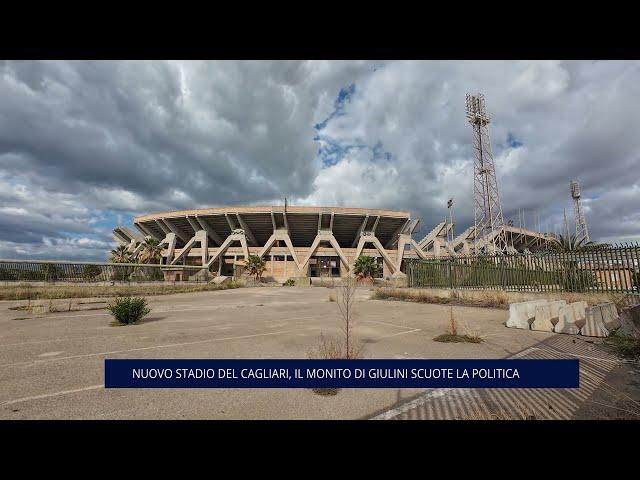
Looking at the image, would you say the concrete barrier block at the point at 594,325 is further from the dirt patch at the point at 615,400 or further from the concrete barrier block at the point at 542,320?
the dirt patch at the point at 615,400

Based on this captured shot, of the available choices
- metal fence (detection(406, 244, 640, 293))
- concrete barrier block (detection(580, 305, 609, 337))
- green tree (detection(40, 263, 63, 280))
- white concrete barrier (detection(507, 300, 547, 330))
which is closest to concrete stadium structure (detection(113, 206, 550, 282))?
green tree (detection(40, 263, 63, 280))

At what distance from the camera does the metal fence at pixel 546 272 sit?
11.4m

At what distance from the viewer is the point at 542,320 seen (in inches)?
325

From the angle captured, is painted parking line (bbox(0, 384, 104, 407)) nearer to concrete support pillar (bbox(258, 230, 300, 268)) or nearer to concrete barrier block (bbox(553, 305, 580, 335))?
concrete barrier block (bbox(553, 305, 580, 335))

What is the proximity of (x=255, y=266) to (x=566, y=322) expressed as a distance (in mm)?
41844

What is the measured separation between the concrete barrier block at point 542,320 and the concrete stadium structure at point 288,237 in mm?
43587

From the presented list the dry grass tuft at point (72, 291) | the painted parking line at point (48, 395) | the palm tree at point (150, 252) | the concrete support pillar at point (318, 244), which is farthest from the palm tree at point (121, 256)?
the painted parking line at point (48, 395)

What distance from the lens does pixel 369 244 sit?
59.6 m

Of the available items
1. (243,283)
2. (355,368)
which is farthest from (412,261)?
(243,283)

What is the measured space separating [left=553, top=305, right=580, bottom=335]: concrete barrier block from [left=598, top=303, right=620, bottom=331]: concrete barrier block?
67cm
